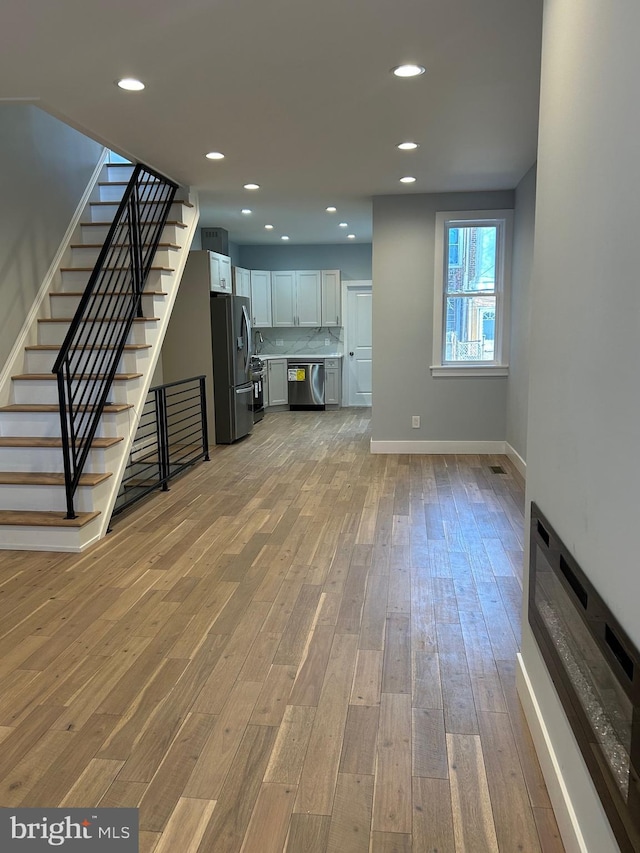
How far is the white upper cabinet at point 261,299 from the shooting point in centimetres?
984

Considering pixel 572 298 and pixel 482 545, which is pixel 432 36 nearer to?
pixel 572 298

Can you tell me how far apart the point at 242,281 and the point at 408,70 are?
21.6 ft

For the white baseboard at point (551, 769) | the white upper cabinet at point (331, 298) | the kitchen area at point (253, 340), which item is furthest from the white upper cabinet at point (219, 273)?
the white baseboard at point (551, 769)

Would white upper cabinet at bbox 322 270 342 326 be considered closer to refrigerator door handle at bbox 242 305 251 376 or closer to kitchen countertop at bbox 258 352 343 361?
kitchen countertop at bbox 258 352 343 361

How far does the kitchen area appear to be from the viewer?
6906mm

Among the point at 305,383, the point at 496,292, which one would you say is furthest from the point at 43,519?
the point at 305,383

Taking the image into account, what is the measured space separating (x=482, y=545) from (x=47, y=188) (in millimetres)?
4449

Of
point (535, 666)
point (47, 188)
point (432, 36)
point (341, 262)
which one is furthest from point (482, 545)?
point (341, 262)

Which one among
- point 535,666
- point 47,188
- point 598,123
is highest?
point 47,188

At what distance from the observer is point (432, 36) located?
269 cm

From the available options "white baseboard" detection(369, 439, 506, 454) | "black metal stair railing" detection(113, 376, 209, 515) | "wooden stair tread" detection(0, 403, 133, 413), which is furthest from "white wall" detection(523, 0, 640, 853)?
"white baseboard" detection(369, 439, 506, 454)

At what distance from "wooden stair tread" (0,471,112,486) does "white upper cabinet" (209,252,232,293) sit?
341 centimetres

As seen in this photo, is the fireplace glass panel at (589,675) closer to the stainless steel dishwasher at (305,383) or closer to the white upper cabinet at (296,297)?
the stainless steel dishwasher at (305,383)

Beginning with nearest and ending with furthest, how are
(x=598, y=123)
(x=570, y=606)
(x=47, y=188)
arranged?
(x=598, y=123), (x=570, y=606), (x=47, y=188)
